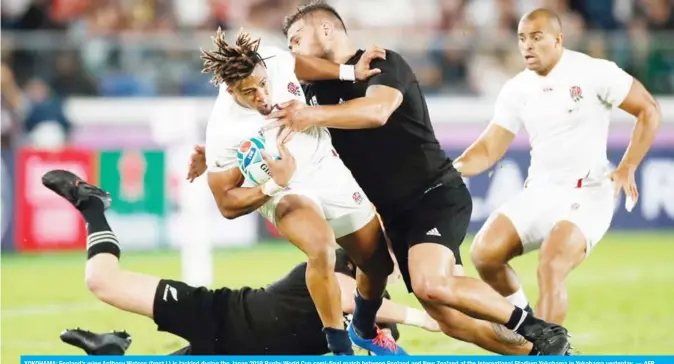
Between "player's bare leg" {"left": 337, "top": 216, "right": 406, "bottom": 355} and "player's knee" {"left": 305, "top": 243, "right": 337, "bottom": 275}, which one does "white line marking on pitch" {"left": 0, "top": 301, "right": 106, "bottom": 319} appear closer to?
"player's bare leg" {"left": 337, "top": 216, "right": 406, "bottom": 355}

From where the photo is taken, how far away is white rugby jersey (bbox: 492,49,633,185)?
838 cm

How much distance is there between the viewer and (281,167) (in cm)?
686

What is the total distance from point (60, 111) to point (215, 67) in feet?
30.3

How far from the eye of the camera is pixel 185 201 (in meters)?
12.0

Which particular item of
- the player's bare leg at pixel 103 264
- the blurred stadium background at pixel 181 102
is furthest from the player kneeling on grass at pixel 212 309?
the blurred stadium background at pixel 181 102

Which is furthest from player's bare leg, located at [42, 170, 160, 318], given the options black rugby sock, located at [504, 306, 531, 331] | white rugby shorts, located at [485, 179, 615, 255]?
white rugby shorts, located at [485, 179, 615, 255]

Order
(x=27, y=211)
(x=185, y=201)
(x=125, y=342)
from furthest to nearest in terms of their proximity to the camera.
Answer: (x=27, y=211) → (x=185, y=201) → (x=125, y=342)

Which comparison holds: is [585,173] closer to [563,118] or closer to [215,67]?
[563,118]

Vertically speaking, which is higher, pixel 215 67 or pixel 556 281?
pixel 215 67

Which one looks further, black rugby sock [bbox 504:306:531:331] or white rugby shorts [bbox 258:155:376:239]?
white rugby shorts [bbox 258:155:376:239]

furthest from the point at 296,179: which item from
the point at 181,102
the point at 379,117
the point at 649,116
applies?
the point at 181,102

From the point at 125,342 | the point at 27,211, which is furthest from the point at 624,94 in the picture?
the point at 27,211

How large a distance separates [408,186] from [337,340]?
102cm

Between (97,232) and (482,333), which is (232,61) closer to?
(97,232)
